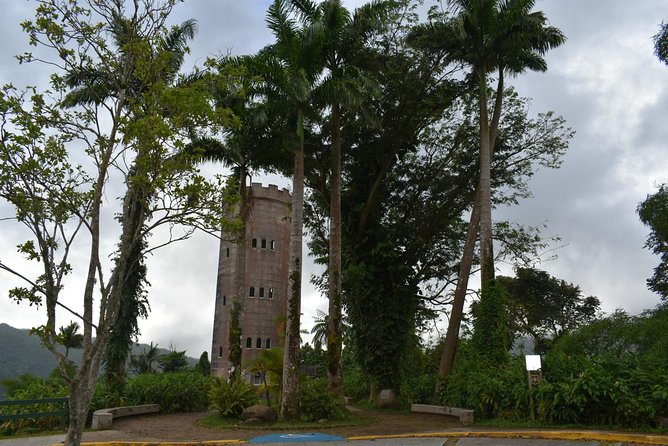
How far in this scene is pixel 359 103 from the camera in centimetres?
1672

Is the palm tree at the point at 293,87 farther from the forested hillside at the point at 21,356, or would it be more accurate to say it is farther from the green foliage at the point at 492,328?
the forested hillside at the point at 21,356

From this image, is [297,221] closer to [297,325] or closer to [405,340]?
[297,325]

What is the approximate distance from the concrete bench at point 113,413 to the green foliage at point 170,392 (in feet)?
1.86

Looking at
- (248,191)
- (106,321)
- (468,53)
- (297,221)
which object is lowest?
(106,321)

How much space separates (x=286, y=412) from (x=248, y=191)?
950cm

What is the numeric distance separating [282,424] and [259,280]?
27.3m

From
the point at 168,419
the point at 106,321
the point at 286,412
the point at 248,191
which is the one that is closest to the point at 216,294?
the point at 248,191

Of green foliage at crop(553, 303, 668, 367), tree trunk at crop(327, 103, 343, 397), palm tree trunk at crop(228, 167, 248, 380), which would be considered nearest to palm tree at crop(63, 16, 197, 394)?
palm tree trunk at crop(228, 167, 248, 380)

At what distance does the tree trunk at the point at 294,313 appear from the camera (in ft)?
50.2

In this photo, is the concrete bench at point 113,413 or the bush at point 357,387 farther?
the bush at point 357,387

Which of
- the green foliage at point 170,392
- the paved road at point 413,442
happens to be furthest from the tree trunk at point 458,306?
A: the green foliage at point 170,392

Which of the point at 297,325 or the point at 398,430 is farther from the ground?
the point at 297,325

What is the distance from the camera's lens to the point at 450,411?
51.7ft

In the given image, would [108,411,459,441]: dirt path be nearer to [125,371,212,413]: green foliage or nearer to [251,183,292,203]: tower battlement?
[125,371,212,413]: green foliage
